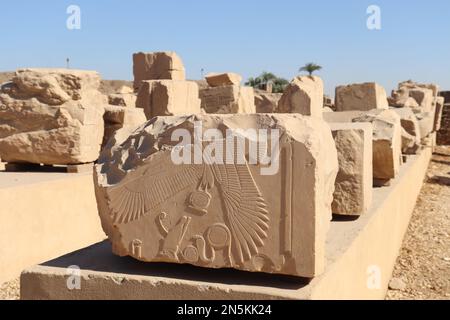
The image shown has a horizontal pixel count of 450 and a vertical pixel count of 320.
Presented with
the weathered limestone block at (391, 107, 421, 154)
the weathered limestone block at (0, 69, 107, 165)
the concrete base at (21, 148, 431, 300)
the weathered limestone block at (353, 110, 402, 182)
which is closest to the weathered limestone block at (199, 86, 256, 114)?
the weathered limestone block at (391, 107, 421, 154)

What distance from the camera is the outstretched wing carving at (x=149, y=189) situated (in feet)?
7.29

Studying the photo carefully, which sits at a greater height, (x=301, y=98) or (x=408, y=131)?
(x=301, y=98)

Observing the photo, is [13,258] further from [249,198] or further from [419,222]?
[419,222]

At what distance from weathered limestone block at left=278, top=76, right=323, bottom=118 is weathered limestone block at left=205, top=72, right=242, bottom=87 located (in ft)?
19.9

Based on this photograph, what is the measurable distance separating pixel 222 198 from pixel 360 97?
588 cm

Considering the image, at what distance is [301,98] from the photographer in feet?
13.7

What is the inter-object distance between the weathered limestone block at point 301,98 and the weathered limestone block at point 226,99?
11.9ft

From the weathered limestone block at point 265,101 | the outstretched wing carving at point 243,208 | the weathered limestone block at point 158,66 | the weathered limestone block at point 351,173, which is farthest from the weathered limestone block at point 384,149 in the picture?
the weathered limestone block at point 158,66

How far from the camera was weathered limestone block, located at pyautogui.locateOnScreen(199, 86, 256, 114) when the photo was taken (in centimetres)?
802

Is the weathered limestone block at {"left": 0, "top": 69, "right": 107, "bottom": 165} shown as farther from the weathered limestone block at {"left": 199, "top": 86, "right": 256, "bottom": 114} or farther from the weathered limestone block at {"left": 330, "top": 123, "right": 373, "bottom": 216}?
the weathered limestone block at {"left": 199, "top": 86, "right": 256, "bottom": 114}

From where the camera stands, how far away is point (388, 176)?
4797 millimetres

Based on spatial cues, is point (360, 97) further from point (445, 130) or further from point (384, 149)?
point (445, 130)

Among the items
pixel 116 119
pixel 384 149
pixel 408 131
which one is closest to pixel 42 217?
pixel 116 119

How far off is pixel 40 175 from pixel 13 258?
106 cm
